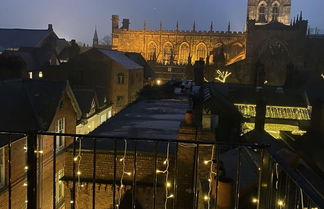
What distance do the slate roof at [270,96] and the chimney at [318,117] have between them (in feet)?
29.9

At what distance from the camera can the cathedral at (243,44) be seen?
4731 centimetres

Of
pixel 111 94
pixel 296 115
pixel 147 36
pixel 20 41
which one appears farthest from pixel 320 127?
pixel 147 36

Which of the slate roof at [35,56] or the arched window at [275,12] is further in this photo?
the arched window at [275,12]

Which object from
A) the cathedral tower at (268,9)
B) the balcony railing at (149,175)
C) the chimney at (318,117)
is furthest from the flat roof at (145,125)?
the cathedral tower at (268,9)

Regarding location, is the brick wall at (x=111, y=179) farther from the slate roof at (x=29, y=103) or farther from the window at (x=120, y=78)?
the window at (x=120, y=78)

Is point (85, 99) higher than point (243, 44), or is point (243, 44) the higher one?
point (243, 44)

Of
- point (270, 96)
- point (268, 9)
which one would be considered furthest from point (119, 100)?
point (268, 9)

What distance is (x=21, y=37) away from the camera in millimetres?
65938

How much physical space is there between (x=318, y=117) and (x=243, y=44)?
61151 millimetres

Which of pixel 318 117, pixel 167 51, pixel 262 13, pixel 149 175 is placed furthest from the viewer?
pixel 262 13

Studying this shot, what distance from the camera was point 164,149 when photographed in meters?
12.2

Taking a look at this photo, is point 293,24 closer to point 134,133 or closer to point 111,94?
point 111,94

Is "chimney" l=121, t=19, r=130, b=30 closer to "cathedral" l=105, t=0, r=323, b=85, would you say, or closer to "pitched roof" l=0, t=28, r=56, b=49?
"cathedral" l=105, t=0, r=323, b=85

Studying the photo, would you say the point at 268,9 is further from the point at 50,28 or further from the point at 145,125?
the point at 145,125
